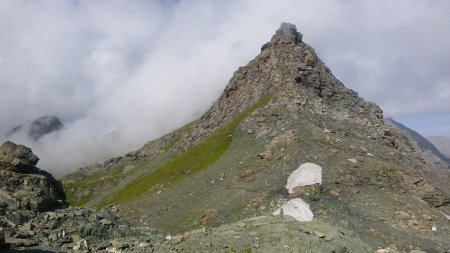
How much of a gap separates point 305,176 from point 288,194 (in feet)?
16.1

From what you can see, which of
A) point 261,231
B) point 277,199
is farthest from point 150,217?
point 261,231

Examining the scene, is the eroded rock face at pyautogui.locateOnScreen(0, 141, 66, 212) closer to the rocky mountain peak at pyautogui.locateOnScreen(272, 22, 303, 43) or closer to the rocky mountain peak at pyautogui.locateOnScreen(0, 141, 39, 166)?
the rocky mountain peak at pyautogui.locateOnScreen(0, 141, 39, 166)

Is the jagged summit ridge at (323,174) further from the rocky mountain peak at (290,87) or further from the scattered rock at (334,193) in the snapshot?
the rocky mountain peak at (290,87)

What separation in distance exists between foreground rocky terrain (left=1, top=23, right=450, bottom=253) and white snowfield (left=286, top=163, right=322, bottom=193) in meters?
0.49

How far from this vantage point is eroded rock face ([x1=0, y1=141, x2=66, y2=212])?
3841 centimetres

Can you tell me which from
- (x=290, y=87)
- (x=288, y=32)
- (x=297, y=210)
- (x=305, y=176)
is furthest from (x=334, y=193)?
(x=288, y=32)

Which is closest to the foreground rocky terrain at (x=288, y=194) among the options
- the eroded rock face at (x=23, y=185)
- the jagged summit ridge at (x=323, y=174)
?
the jagged summit ridge at (x=323, y=174)

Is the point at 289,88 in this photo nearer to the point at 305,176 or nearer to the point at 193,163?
the point at 193,163

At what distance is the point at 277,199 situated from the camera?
63250mm

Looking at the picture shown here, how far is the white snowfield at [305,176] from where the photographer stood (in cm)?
6544

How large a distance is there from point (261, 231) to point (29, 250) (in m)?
16.8

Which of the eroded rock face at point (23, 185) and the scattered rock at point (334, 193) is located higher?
the eroded rock face at point (23, 185)

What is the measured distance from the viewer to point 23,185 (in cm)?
4200

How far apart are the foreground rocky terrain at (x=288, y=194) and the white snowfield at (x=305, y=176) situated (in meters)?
0.49
